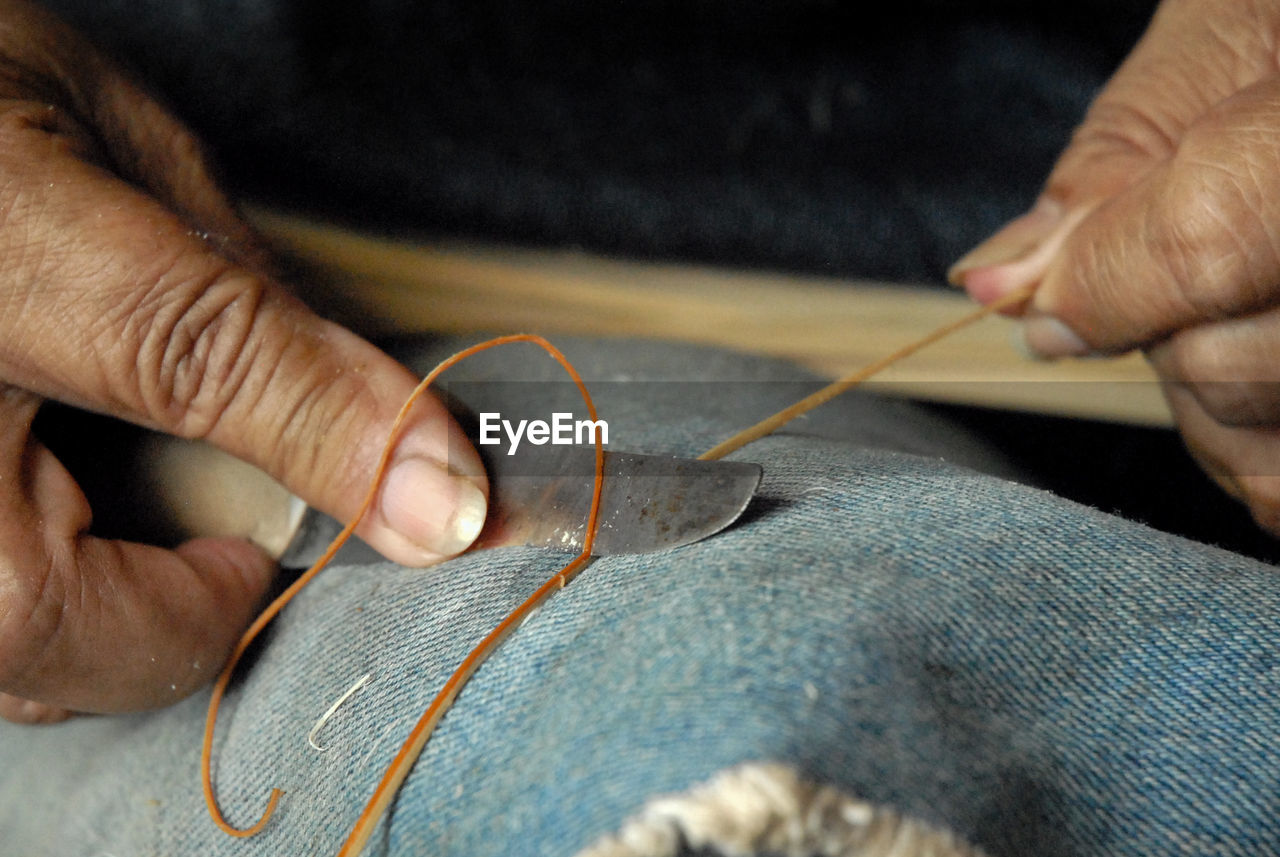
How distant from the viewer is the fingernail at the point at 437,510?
583mm

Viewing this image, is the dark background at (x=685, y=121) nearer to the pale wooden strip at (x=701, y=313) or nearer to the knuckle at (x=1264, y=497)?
the pale wooden strip at (x=701, y=313)

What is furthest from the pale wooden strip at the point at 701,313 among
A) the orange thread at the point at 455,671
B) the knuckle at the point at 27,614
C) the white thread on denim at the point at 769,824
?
the white thread on denim at the point at 769,824

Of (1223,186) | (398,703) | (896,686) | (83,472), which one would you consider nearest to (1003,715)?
(896,686)

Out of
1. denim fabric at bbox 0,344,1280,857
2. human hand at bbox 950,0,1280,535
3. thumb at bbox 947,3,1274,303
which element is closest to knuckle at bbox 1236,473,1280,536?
human hand at bbox 950,0,1280,535

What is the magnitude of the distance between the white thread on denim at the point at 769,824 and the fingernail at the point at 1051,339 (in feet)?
2.13

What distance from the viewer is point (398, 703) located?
49 centimetres

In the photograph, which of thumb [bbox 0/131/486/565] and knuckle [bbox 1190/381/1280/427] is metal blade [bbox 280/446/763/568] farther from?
knuckle [bbox 1190/381/1280/427]

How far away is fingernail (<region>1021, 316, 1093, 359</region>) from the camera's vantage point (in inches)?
34.4

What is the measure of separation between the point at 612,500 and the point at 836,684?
22 cm

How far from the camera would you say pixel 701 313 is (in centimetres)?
115

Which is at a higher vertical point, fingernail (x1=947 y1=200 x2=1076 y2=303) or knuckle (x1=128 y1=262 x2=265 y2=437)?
knuckle (x1=128 y1=262 x2=265 y2=437)

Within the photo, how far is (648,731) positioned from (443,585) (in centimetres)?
22

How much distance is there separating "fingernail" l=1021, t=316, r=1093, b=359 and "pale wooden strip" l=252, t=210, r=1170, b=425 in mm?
117

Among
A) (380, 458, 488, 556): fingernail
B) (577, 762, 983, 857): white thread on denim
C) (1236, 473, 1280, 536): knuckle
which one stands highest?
(577, 762, 983, 857): white thread on denim
